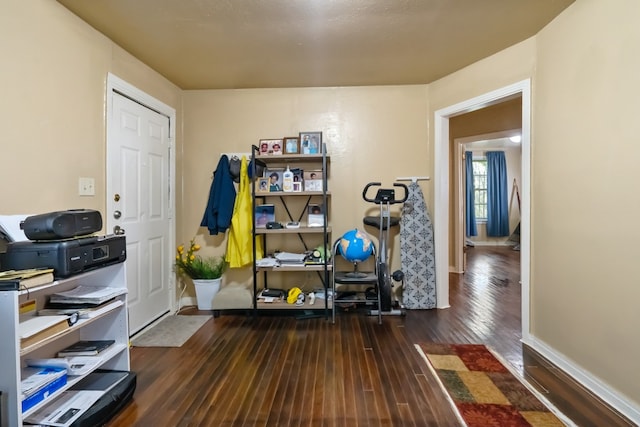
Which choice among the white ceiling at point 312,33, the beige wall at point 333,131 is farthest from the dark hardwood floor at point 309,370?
the white ceiling at point 312,33

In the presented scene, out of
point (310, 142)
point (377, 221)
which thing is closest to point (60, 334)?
point (310, 142)

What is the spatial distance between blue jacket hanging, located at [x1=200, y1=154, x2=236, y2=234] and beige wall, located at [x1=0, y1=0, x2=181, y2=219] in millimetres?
1030

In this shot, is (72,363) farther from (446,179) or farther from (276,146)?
(446,179)

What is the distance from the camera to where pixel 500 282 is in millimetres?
4332

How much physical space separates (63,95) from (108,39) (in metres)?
0.68

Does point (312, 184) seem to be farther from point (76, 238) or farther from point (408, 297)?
point (76, 238)

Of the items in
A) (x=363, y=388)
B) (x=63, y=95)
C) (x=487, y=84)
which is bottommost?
(x=363, y=388)

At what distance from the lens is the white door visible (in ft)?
8.00

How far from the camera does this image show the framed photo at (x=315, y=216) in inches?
125

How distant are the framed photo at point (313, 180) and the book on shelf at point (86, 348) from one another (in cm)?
206

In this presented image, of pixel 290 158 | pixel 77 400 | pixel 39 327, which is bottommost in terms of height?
pixel 77 400

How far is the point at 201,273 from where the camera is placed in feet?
10.5

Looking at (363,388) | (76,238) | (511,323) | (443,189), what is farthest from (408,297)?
(76,238)

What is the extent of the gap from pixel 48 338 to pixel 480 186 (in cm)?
893
